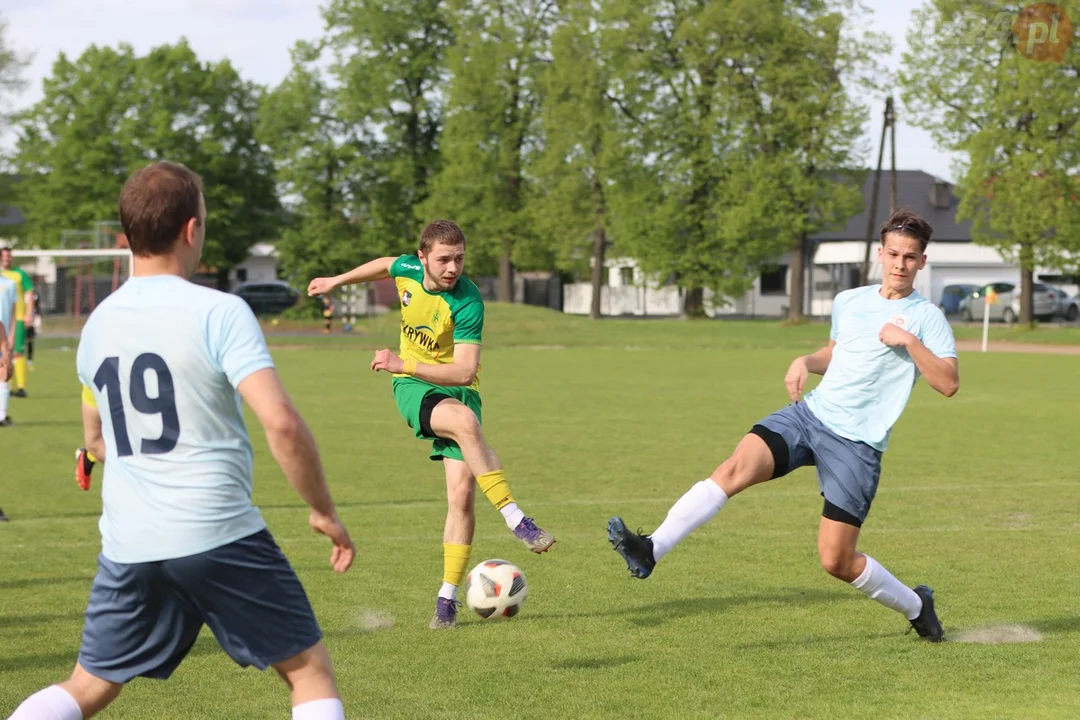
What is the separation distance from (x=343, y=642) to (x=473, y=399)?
60.0 inches

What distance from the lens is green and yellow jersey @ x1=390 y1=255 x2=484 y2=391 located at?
23.0ft

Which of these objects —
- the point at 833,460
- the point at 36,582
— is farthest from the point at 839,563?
the point at 36,582

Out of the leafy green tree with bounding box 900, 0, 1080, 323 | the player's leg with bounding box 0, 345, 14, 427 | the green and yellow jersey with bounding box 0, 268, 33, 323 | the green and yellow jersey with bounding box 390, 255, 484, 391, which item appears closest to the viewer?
the green and yellow jersey with bounding box 390, 255, 484, 391

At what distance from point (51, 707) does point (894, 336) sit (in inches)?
147

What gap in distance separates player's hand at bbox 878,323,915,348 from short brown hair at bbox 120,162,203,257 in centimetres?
331

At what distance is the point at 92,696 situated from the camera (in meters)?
3.66

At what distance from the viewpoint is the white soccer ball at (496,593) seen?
6.62 m

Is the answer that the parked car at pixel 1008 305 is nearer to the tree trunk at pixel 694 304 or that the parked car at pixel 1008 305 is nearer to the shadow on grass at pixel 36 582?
the tree trunk at pixel 694 304

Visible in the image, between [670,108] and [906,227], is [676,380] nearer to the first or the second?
[906,227]

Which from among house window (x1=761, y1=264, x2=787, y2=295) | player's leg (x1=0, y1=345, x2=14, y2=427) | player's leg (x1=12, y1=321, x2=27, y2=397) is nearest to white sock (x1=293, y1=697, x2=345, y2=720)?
player's leg (x1=0, y1=345, x2=14, y2=427)

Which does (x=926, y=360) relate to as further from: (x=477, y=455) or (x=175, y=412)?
(x=175, y=412)

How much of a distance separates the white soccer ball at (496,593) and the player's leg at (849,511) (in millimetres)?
1492

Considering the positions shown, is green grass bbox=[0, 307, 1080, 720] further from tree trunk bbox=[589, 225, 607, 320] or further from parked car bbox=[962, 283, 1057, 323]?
tree trunk bbox=[589, 225, 607, 320]

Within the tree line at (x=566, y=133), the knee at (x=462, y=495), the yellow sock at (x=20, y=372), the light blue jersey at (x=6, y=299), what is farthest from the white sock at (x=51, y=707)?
the tree line at (x=566, y=133)
